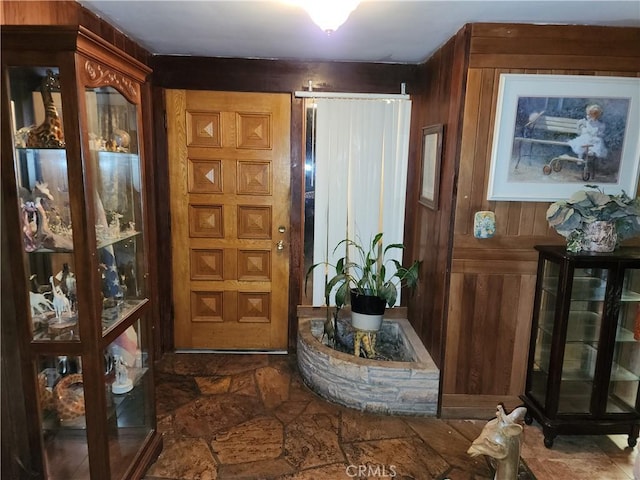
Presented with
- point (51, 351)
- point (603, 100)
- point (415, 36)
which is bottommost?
point (51, 351)

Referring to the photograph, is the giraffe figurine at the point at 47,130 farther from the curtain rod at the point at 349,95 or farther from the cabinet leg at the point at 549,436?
the cabinet leg at the point at 549,436

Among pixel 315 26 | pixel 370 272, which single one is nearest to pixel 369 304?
pixel 370 272

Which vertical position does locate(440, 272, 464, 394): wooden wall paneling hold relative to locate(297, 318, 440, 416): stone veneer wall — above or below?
above

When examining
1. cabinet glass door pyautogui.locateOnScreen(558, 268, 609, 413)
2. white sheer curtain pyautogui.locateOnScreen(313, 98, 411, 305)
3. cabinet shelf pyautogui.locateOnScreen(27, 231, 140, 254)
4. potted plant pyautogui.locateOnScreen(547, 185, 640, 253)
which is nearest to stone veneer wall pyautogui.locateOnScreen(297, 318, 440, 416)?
cabinet glass door pyautogui.locateOnScreen(558, 268, 609, 413)

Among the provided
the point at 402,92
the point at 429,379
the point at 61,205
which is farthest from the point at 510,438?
the point at 402,92

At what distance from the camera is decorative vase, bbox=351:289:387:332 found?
293cm

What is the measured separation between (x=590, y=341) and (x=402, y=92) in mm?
2035

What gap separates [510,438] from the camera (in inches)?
65.8

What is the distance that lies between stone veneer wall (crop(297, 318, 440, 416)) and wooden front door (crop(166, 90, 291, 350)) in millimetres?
801

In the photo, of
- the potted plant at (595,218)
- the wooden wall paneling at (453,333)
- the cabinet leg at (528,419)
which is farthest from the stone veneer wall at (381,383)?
the potted plant at (595,218)

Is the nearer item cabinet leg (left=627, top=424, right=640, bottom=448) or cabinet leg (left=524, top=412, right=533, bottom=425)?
cabinet leg (left=627, top=424, right=640, bottom=448)

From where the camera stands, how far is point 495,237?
8.13 feet

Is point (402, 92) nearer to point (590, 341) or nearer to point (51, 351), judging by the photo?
point (590, 341)

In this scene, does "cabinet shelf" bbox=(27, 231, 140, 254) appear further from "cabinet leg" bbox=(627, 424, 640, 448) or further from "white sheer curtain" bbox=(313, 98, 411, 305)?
"cabinet leg" bbox=(627, 424, 640, 448)
